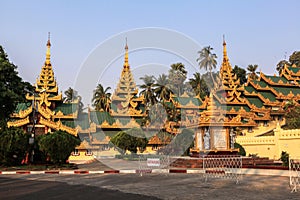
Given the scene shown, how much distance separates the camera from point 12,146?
2361 centimetres

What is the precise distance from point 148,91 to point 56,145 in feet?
98.8

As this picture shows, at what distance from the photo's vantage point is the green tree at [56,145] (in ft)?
79.0

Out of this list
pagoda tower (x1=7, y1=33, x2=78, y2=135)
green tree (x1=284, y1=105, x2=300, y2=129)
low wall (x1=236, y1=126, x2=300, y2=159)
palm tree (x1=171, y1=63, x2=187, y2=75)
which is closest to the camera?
low wall (x1=236, y1=126, x2=300, y2=159)

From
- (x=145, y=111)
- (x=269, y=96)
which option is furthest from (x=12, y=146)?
(x=269, y=96)

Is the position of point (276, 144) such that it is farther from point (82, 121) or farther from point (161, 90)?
point (82, 121)

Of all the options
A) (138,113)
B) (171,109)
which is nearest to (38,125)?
(138,113)

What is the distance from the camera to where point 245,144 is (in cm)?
3488

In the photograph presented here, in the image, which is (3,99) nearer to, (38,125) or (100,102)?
(38,125)

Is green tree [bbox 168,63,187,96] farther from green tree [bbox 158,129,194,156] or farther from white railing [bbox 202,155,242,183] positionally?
white railing [bbox 202,155,242,183]

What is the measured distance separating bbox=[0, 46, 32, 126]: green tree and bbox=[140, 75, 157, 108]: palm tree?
28.5 metres

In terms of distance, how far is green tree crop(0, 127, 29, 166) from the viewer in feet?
76.7

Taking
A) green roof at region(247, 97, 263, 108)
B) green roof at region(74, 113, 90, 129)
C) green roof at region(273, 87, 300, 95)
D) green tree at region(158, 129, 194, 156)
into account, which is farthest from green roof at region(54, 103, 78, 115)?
green roof at region(273, 87, 300, 95)

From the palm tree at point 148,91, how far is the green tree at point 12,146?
29.5m

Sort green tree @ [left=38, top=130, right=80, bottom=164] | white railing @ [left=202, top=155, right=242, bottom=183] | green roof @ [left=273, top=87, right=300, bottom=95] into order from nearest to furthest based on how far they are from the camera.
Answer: white railing @ [left=202, top=155, right=242, bottom=183], green tree @ [left=38, top=130, right=80, bottom=164], green roof @ [left=273, top=87, right=300, bottom=95]
